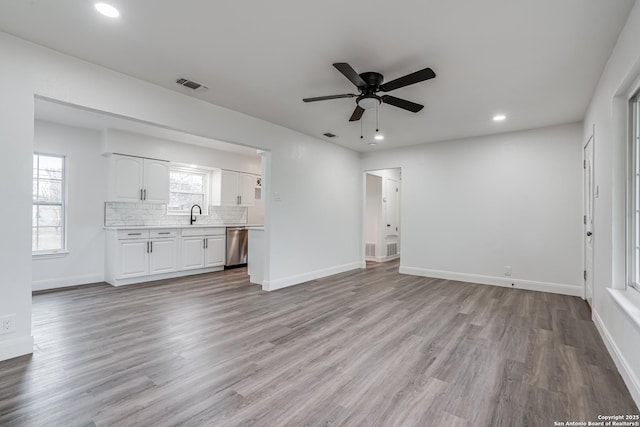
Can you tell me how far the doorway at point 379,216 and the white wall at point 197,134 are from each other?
1.08m

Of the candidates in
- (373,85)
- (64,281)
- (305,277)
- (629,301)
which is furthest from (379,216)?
(64,281)

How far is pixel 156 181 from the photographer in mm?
5727

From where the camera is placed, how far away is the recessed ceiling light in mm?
2104

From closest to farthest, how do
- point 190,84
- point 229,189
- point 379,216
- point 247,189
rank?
point 190,84 < point 229,189 < point 247,189 < point 379,216

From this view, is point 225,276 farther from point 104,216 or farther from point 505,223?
point 505,223

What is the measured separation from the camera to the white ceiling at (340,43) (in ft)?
6.97

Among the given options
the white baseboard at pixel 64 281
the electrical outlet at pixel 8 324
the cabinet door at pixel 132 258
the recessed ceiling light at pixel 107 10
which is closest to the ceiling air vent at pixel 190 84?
the recessed ceiling light at pixel 107 10

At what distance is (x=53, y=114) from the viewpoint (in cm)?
446

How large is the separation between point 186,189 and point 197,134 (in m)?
3.11

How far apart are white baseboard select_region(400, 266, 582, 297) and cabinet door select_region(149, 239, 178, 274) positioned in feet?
14.5

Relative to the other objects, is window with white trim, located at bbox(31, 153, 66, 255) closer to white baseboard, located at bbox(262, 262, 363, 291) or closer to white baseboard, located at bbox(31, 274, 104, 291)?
white baseboard, located at bbox(31, 274, 104, 291)

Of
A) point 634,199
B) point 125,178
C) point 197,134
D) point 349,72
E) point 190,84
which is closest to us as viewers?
point 634,199

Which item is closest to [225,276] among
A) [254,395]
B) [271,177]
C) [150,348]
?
[271,177]

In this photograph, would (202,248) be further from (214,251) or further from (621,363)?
(621,363)
